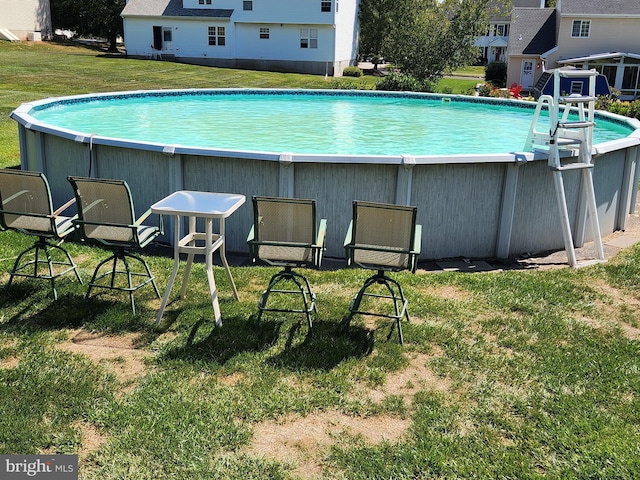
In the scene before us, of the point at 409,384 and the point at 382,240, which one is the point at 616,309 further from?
the point at 409,384

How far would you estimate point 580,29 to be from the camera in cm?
4144

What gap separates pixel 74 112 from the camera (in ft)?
57.3

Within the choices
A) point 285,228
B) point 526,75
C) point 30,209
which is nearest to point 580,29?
point 526,75

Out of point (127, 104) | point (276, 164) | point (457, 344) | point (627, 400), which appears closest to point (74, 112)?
point (127, 104)

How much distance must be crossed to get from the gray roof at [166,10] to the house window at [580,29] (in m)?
22.5

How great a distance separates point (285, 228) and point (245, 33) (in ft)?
145

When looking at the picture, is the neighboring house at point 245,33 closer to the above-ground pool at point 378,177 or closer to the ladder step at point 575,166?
the above-ground pool at point 378,177

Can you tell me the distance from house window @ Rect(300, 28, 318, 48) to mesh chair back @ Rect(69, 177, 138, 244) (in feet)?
139

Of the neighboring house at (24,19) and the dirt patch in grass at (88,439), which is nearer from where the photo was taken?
the dirt patch in grass at (88,439)

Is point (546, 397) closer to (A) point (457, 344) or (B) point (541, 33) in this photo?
(A) point (457, 344)

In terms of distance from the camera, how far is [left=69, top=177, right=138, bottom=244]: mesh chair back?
20.5 feet

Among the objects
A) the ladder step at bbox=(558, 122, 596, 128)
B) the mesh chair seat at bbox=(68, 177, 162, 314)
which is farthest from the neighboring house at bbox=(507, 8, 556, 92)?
the mesh chair seat at bbox=(68, 177, 162, 314)

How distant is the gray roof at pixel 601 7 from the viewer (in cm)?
4038

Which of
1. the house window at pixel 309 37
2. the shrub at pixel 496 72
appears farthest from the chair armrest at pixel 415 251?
the shrub at pixel 496 72
